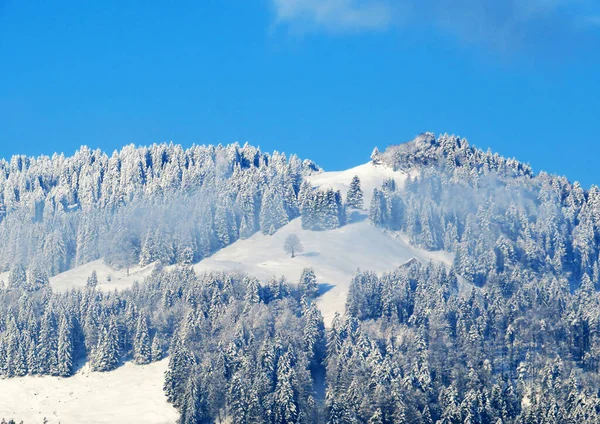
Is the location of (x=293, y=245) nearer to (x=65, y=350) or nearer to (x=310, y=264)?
(x=310, y=264)

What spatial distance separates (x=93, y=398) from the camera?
140000 millimetres

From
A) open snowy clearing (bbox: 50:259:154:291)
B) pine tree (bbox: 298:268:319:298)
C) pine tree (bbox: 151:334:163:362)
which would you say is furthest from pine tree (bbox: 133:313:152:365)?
pine tree (bbox: 298:268:319:298)

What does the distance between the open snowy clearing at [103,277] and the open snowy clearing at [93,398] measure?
26.9 meters

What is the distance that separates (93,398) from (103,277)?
5177 centimetres

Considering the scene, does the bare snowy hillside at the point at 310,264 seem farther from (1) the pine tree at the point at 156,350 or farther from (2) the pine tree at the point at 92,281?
(1) the pine tree at the point at 156,350

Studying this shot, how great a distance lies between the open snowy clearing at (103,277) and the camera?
177 m

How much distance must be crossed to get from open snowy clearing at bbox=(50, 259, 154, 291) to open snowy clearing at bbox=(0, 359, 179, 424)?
26945 mm

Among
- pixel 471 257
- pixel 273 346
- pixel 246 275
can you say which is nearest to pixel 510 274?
pixel 471 257

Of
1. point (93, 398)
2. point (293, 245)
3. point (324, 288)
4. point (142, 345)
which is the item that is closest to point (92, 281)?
point (142, 345)

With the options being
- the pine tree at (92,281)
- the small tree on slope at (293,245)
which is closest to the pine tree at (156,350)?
the pine tree at (92,281)

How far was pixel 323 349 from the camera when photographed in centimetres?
14188

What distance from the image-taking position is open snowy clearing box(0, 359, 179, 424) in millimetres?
134125

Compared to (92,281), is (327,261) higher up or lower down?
higher up

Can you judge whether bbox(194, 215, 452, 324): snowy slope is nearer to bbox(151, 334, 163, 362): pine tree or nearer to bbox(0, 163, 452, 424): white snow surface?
bbox(0, 163, 452, 424): white snow surface
